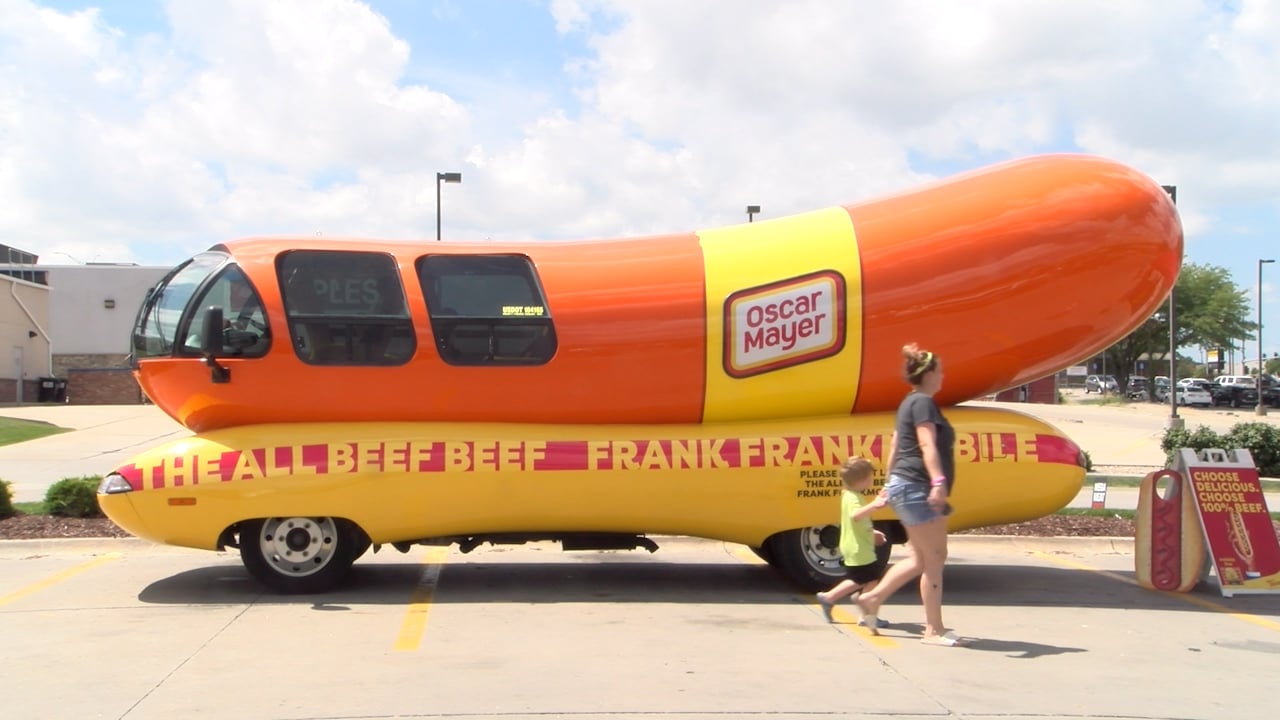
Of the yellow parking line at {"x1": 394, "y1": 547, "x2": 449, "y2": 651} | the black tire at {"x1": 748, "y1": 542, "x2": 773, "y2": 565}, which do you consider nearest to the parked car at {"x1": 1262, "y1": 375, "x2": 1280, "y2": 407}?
the black tire at {"x1": 748, "y1": 542, "x2": 773, "y2": 565}

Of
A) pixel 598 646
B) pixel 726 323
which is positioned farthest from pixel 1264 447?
pixel 598 646

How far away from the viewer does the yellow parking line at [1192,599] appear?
758cm

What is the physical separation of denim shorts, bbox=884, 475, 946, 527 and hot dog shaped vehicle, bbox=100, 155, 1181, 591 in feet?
5.08

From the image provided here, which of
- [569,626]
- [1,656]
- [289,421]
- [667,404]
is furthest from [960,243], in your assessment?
[1,656]

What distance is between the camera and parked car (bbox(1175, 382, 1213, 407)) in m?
56.3

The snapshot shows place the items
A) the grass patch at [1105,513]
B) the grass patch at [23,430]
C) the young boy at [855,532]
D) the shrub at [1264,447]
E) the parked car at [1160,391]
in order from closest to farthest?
the young boy at [855,532], the grass patch at [1105,513], the shrub at [1264,447], the grass patch at [23,430], the parked car at [1160,391]

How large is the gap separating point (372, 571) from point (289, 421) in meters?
1.84

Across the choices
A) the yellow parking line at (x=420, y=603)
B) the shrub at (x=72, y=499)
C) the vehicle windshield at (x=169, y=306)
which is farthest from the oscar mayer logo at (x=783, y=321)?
the shrub at (x=72, y=499)

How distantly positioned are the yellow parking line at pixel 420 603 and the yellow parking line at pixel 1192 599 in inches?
219

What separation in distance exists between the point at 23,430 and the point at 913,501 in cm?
2584

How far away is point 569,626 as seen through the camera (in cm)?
712

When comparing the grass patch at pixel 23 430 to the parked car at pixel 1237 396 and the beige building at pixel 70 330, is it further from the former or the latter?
→ the parked car at pixel 1237 396

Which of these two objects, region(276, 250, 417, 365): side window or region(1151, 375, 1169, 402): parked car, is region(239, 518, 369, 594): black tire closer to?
region(276, 250, 417, 365): side window

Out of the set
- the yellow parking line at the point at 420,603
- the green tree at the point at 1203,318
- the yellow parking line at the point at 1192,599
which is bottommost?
the yellow parking line at the point at 1192,599
